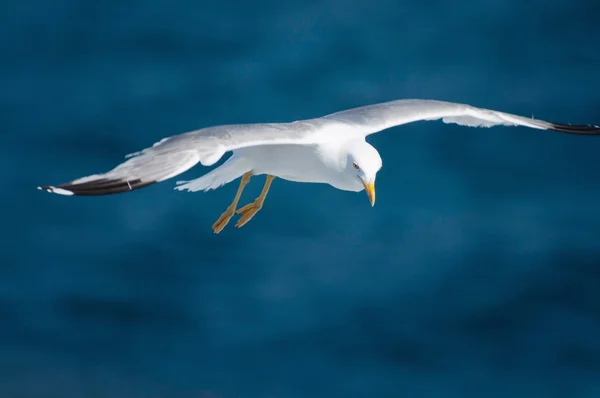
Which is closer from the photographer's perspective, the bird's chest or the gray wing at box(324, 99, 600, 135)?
the bird's chest

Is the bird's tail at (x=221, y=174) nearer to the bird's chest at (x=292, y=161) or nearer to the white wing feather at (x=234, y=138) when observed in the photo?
the bird's chest at (x=292, y=161)

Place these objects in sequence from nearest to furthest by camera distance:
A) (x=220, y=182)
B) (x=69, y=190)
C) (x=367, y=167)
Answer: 1. (x=69, y=190)
2. (x=367, y=167)
3. (x=220, y=182)

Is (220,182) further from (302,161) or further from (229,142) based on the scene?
(229,142)

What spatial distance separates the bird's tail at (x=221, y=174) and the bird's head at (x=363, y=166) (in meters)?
1.01

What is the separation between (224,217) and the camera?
9.98 m

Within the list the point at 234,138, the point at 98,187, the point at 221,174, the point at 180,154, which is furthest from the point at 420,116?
the point at 98,187

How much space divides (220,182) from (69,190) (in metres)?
2.69

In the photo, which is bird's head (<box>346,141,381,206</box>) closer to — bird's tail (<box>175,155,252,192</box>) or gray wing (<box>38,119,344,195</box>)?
gray wing (<box>38,119,344,195</box>)

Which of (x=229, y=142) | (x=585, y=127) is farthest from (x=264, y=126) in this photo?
(x=585, y=127)

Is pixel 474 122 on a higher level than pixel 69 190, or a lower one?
higher

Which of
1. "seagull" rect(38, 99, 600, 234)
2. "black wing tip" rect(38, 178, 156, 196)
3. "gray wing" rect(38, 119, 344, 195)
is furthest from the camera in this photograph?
"seagull" rect(38, 99, 600, 234)

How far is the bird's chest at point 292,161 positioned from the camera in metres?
9.11

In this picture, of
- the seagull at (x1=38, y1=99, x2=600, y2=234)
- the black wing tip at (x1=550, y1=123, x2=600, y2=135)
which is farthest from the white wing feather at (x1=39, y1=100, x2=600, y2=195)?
the black wing tip at (x1=550, y1=123, x2=600, y2=135)

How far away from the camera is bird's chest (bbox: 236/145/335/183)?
29.9 feet
